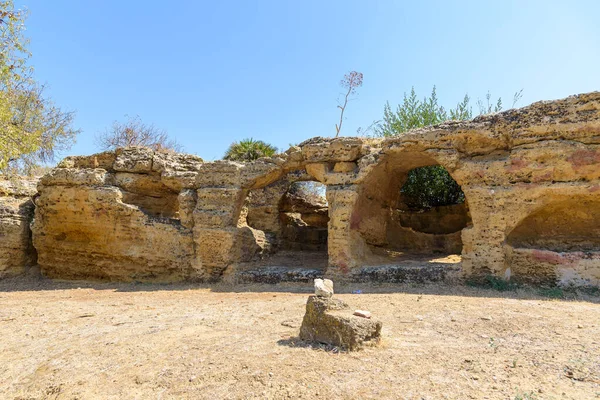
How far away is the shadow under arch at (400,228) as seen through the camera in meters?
7.86

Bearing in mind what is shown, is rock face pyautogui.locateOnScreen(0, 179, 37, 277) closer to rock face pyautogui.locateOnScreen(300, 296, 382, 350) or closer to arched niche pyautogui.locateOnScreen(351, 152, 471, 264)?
arched niche pyautogui.locateOnScreen(351, 152, 471, 264)

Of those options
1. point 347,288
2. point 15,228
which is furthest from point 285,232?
point 15,228

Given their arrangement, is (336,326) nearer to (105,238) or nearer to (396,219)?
(105,238)

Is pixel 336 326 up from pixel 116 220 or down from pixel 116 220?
down

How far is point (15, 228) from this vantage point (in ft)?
33.6

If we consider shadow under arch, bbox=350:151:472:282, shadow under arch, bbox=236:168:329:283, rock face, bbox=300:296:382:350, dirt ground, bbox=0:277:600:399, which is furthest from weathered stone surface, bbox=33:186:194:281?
rock face, bbox=300:296:382:350

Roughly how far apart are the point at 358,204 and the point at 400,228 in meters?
3.22

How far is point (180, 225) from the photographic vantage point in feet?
31.4

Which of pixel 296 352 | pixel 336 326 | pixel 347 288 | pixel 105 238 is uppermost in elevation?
pixel 105 238

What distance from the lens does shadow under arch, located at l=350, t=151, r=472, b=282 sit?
25.8ft

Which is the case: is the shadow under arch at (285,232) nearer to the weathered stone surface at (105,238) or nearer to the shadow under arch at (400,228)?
the shadow under arch at (400,228)

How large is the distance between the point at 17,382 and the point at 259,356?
2.40 metres

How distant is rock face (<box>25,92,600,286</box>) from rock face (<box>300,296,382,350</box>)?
13.2 ft

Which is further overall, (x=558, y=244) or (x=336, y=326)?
(x=558, y=244)
